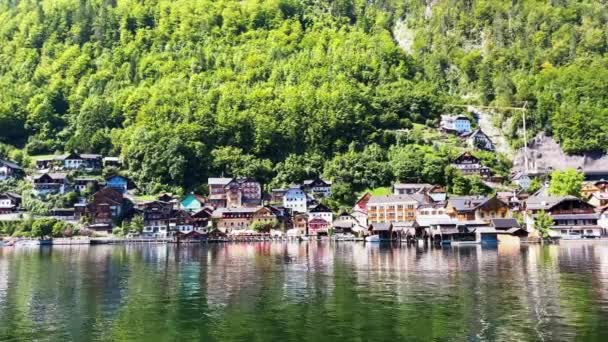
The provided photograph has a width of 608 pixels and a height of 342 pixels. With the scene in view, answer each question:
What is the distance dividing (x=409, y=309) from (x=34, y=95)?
113015 mm

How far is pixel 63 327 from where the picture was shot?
22812 millimetres

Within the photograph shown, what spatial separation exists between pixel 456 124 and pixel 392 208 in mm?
35446

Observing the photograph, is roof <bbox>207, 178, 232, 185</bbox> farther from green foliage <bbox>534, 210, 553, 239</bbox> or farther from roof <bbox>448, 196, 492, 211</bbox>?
green foliage <bbox>534, 210, 553, 239</bbox>

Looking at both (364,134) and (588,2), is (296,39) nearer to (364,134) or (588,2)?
(364,134)

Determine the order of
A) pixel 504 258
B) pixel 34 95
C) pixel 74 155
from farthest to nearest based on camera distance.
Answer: pixel 34 95 → pixel 74 155 → pixel 504 258

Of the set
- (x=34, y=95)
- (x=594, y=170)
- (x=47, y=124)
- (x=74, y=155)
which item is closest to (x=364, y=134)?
(x=594, y=170)

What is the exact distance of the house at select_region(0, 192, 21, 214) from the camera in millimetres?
84438

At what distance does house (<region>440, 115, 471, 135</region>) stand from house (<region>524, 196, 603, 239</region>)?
36419 millimetres

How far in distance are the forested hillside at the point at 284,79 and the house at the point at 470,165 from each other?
3444 mm

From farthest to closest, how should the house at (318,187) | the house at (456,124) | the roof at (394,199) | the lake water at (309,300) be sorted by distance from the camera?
the house at (456,124)
the house at (318,187)
the roof at (394,199)
the lake water at (309,300)

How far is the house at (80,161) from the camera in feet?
318

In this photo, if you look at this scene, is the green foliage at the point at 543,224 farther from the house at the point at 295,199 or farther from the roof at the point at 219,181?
the roof at the point at 219,181

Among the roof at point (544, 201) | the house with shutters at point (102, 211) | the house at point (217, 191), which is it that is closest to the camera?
the roof at point (544, 201)

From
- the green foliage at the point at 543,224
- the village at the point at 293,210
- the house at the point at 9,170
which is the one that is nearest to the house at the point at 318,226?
the village at the point at 293,210
